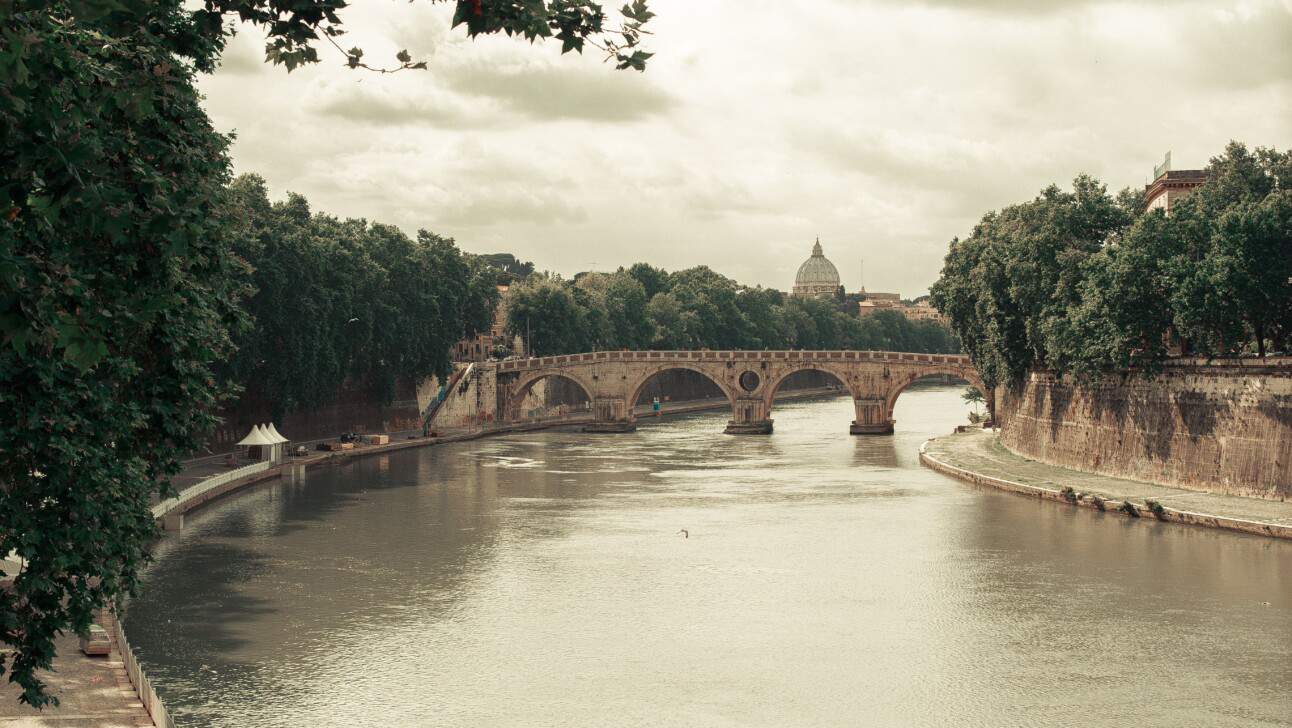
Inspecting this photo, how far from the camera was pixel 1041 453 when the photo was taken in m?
63.1

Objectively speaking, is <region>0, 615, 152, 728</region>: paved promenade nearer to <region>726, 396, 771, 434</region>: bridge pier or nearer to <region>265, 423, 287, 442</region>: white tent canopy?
<region>265, 423, 287, 442</region>: white tent canopy

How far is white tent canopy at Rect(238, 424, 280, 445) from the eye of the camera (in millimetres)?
61897

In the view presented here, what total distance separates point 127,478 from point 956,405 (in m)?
118

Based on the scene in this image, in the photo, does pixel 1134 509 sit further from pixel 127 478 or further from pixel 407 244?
pixel 407 244

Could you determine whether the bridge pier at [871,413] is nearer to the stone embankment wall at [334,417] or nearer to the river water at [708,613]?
the stone embankment wall at [334,417]

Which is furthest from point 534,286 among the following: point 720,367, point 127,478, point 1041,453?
point 127,478

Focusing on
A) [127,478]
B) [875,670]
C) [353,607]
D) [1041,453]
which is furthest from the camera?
[1041,453]

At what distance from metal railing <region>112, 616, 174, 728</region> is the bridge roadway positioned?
2665 inches

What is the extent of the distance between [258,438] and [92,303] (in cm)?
4944

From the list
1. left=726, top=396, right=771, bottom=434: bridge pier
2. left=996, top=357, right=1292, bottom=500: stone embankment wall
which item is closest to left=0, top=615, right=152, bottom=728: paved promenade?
left=996, top=357, right=1292, bottom=500: stone embankment wall

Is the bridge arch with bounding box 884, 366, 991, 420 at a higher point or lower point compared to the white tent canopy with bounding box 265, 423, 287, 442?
higher

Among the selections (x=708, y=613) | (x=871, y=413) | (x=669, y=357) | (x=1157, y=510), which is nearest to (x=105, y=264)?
(x=708, y=613)

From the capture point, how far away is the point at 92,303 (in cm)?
1447

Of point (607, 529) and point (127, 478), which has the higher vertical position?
point (127, 478)
